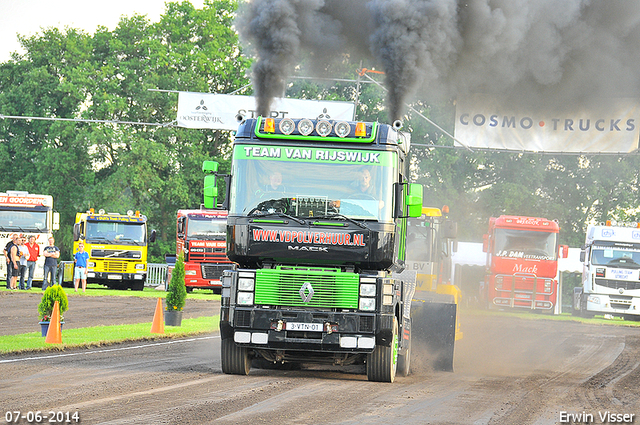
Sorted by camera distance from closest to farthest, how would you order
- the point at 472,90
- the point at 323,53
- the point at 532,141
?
the point at 323,53
the point at 472,90
the point at 532,141

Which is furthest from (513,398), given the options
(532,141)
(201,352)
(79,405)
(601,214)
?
(601,214)

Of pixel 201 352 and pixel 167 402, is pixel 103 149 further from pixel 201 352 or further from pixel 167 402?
pixel 167 402

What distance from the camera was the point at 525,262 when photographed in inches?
1438

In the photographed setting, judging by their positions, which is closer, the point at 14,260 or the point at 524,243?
the point at 14,260

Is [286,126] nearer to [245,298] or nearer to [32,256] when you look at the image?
[245,298]

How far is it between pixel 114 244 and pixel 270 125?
2490 centimetres

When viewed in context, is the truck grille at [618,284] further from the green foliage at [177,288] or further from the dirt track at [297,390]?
the green foliage at [177,288]

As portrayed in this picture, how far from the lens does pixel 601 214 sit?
56.1 metres

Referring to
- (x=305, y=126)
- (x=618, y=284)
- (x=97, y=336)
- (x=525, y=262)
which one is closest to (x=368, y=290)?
(x=305, y=126)

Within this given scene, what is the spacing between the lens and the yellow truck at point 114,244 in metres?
34.9

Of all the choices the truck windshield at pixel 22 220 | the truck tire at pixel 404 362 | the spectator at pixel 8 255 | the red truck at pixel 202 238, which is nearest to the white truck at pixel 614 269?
the red truck at pixel 202 238

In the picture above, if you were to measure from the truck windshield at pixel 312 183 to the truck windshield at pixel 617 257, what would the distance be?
2510cm

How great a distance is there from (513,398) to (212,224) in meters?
25.2

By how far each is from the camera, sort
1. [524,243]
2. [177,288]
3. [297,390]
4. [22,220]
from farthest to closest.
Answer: [524,243]
[22,220]
[177,288]
[297,390]
